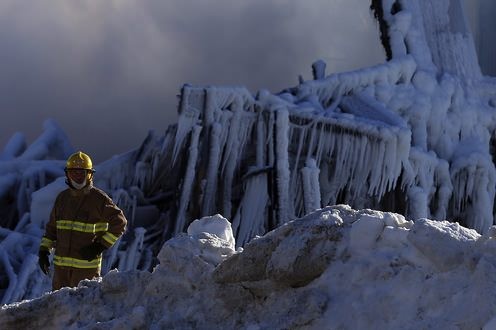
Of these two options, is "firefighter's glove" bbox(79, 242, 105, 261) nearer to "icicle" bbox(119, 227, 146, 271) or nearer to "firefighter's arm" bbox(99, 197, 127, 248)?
"firefighter's arm" bbox(99, 197, 127, 248)

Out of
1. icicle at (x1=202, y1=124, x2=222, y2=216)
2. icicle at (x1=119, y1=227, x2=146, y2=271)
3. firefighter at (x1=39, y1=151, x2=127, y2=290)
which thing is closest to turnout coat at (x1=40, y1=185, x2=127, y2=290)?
firefighter at (x1=39, y1=151, x2=127, y2=290)

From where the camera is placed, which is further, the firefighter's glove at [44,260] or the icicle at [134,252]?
the icicle at [134,252]

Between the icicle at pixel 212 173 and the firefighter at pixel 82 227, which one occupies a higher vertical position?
the firefighter at pixel 82 227

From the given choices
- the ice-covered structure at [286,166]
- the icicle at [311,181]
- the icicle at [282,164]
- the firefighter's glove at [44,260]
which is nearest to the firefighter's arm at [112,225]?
the firefighter's glove at [44,260]

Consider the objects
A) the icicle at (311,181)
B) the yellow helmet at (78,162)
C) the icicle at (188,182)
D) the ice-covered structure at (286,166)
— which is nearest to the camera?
the yellow helmet at (78,162)

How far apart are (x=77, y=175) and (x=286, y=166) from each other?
10393 millimetres

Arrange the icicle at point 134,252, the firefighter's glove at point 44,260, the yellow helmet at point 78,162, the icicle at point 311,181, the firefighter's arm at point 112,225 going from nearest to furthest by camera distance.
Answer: the firefighter's arm at point 112,225, the yellow helmet at point 78,162, the firefighter's glove at point 44,260, the icicle at point 134,252, the icicle at point 311,181

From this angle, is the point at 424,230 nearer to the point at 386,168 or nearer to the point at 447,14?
the point at 386,168

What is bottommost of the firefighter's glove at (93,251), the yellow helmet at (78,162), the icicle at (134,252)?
the icicle at (134,252)

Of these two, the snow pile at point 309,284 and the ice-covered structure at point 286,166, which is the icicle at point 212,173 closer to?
the ice-covered structure at point 286,166

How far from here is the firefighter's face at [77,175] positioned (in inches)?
353

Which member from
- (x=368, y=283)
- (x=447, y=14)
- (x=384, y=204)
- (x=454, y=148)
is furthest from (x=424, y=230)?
(x=447, y=14)

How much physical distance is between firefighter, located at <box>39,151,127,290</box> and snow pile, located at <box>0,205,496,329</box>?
2.48 m

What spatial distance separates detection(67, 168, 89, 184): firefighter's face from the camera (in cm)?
898
